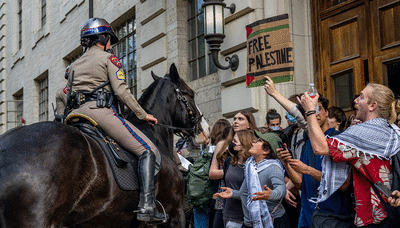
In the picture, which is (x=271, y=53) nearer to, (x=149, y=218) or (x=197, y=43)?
(x=149, y=218)

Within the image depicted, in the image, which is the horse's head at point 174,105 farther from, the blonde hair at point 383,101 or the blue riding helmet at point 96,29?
the blonde hair at point 383,101

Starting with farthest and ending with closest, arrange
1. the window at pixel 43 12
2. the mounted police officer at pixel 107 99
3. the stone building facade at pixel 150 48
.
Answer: the window at pixel 43 12 → the stone building facade at pixel 150 48 → the mounted police officer at pixel 107 99

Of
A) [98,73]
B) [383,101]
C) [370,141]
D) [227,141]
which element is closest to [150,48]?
[227,141]

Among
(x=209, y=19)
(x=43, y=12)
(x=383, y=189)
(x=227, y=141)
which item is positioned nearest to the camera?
(x=383, y=189)

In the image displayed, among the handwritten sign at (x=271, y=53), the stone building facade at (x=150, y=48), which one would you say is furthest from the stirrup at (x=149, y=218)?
the stone building facade at (x=150, y=48)

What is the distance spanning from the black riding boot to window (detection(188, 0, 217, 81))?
5.89 m

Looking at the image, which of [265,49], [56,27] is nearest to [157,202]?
[265,49]

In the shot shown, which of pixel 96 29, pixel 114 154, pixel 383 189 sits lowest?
pixel 383 189

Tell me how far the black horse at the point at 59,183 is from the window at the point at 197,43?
5706 millimetres

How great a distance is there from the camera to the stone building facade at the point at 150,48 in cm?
829

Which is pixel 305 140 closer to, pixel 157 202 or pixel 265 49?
pixel 265 49

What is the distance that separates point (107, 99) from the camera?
4883mm

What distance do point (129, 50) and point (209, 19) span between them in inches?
A: 219

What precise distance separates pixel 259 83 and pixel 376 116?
6.57 feet
